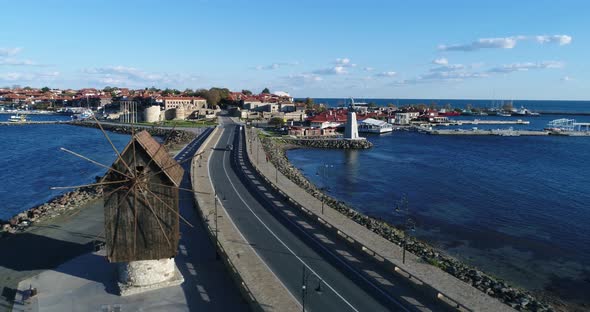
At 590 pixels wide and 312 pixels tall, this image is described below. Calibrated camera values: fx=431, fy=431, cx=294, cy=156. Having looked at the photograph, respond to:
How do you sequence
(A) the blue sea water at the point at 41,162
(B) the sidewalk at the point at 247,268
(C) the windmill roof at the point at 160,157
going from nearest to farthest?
(B) the sidewalk at the point at 247,268, (C) the windmill roof at the point at 160,157, (A) the blue sea water at the point at 41,162

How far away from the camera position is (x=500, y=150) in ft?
341

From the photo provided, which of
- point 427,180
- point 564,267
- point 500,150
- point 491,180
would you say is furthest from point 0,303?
point 500,150

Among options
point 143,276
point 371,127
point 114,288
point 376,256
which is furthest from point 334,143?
point 114,288

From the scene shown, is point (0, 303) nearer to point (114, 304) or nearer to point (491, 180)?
point (114, 304)

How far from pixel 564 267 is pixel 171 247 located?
29795mm

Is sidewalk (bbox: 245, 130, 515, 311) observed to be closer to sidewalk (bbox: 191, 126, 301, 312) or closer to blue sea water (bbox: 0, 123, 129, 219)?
sidewalk (bbox: 191, 126, 301, 312)

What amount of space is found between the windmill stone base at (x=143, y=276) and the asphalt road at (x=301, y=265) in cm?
613

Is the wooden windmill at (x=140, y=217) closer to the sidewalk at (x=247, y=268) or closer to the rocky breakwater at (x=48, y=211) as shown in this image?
the sidewalk at (x=247, y=268)

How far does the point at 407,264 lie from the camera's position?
26.7 meters

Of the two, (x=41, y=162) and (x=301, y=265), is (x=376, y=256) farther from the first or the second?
(x=41, y=162)

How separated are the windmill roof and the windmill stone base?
4.60m

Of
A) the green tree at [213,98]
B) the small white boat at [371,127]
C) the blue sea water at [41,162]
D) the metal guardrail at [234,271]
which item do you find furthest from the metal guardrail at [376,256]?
the green tree at [213,98]

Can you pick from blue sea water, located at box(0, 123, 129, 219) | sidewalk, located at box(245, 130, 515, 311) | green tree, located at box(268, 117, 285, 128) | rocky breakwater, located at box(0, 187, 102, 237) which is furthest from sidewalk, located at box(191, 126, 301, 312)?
green tree, located at box(268, 117, 285, 128)

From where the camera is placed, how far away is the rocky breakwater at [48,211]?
36284 millimetres
